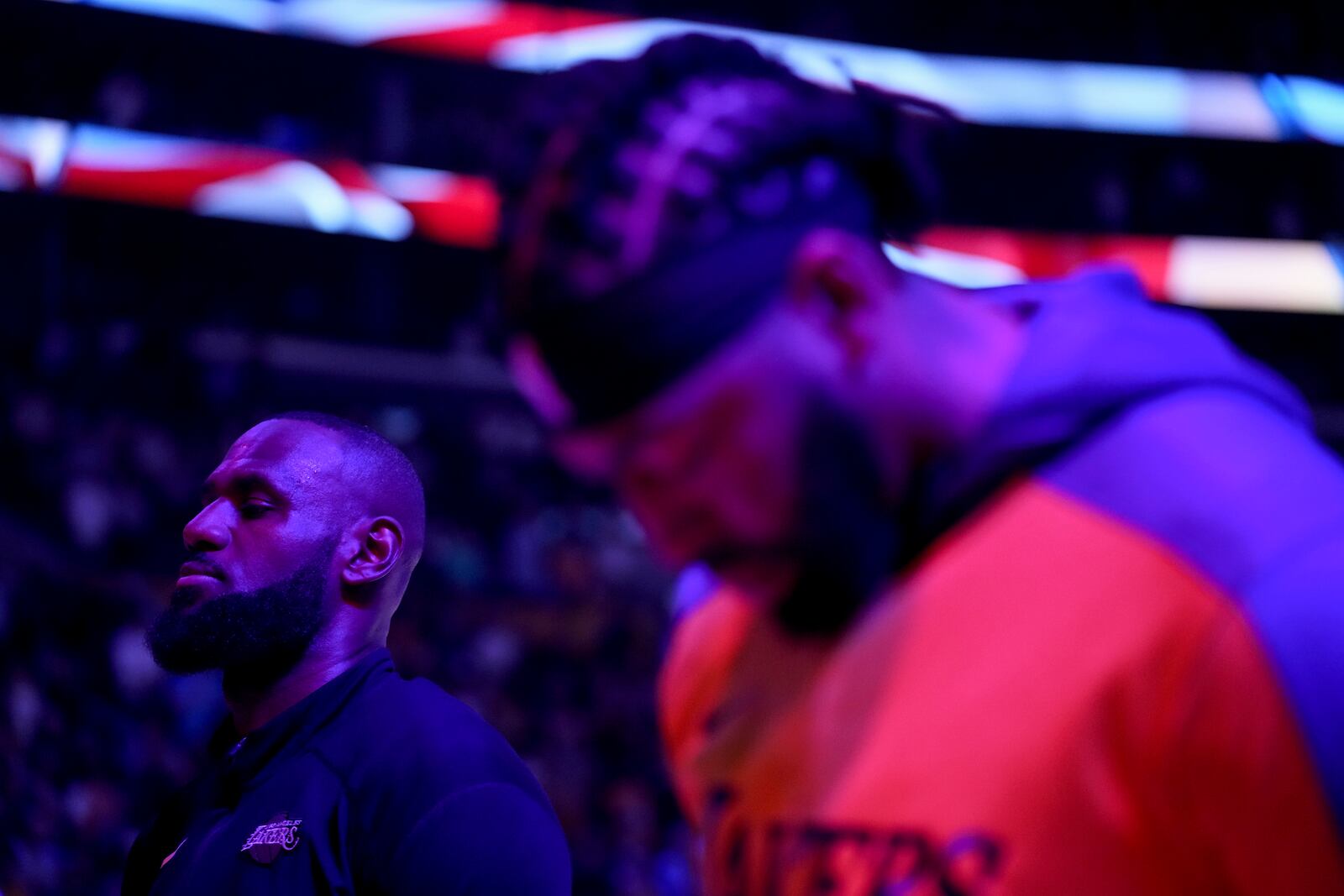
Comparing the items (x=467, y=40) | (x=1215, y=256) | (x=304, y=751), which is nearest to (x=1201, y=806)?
(x=304, y=751)

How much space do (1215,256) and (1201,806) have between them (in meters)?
10.9

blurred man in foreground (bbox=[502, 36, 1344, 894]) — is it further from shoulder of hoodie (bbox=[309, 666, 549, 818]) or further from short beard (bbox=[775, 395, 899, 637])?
shoulder of hoodie (bbox=[309, 666, 549, 818])

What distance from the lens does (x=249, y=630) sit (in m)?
2.19

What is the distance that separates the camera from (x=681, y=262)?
0.96 meters

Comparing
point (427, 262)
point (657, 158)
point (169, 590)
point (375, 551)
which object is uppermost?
point (657, 158)

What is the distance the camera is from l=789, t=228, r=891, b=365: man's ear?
3.20 ft

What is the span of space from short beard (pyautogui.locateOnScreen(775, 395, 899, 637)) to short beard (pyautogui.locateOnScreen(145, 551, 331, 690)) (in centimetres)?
131

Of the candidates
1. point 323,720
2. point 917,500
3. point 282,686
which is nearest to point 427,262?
point 282,686

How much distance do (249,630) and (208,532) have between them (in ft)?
0.62

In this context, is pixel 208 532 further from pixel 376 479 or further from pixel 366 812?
pixel 366 812

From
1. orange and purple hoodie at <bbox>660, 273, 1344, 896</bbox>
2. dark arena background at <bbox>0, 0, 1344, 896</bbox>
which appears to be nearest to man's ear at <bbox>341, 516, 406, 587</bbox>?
orange and purple hoodie at <bbox>660, 273, 1344, 896</bbox>

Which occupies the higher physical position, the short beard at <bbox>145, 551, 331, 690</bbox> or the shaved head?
the shaved head

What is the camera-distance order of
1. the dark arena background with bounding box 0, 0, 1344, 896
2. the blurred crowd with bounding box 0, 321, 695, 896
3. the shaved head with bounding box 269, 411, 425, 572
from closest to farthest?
the shaved head with bounding box 269, 411, 425, 572
the blurred crowd with bounding box 0, 321, 695, 896
the dark arena background with bounding box 0, 0, 1344, 896

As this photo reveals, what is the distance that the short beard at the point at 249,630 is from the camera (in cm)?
220
